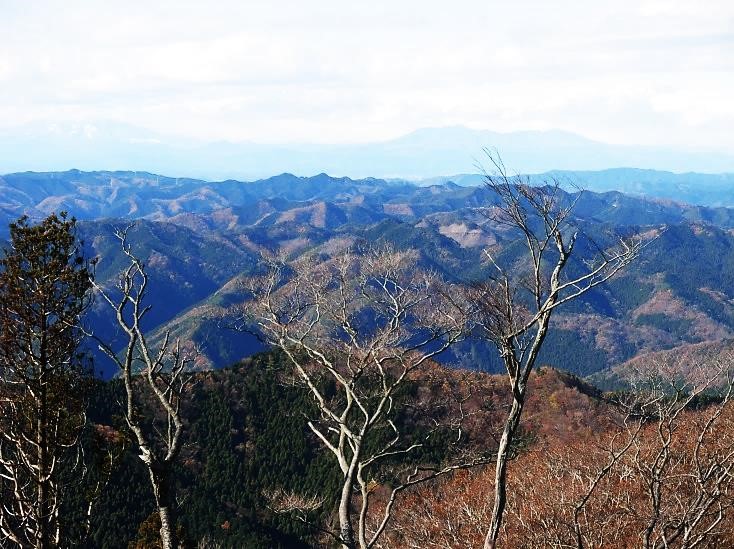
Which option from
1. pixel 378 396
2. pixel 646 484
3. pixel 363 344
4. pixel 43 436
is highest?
pixel 363 344

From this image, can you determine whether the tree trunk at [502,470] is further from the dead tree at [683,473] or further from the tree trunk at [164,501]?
the tree trunk at [164,501]

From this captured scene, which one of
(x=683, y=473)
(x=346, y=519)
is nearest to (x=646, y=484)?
(x=683, y=473)

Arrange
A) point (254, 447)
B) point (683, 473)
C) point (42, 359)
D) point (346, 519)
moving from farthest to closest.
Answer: point (254, 447), point (683, 473), point (42, 359), point (346, 519)

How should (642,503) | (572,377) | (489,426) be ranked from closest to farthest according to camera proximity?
1. (642,503)
2. (489,426)
3. (572,377)

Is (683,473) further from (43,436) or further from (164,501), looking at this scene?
(43,436)

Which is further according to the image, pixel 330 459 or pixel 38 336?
pixel 330 459

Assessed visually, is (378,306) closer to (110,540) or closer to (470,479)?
(470,479)

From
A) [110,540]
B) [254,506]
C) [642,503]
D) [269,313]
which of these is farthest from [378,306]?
[254,506]

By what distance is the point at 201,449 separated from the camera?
90.1m

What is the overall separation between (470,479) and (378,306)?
130ft

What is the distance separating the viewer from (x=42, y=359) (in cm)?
1883

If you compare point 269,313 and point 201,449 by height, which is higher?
point 269,313

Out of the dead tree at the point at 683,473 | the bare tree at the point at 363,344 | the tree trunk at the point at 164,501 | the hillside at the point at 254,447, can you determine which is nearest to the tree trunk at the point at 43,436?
the tree trunk at the point at 164,501

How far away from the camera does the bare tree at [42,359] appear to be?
18375 mm
